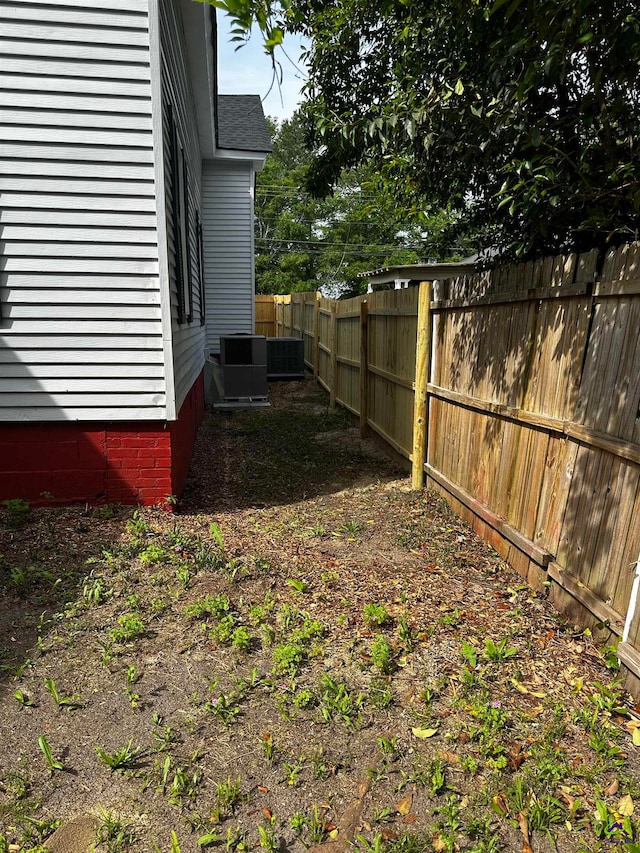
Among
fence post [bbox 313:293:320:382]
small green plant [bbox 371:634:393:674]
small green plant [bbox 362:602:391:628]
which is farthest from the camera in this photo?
fence post [bbox 313:293:320:382]

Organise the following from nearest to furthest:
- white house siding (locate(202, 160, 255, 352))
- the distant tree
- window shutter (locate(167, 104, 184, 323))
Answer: window shutter (locate(167, 104, 184, 323))
white house siding (locate(202, 160, 255, 352))
the distant tree

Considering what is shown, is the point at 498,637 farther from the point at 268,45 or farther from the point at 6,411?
the point at 6,411

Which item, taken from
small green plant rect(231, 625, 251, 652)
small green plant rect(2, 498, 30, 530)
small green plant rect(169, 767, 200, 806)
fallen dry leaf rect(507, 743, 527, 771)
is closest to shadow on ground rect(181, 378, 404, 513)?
small green plant rect(2, 498, 30, 530)

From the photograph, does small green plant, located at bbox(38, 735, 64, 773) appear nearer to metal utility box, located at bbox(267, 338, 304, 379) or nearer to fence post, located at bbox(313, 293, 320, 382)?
fence post, located at bbox(313, 293, 320, 382)

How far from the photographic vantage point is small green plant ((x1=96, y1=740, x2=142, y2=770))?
7.39 feet

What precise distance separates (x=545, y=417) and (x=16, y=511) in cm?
405

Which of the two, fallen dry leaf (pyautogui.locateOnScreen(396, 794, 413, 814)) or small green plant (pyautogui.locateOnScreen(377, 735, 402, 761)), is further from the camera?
small green plant (pyautogui.locateOnScreen(377, 735, 402, 761))

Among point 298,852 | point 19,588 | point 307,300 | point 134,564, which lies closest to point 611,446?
point 298,852

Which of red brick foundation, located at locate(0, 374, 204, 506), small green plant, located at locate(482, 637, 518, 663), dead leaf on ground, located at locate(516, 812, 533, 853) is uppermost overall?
red brick foundation, located at locate(0, 374, 204, 506)

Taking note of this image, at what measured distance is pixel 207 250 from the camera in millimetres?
12117

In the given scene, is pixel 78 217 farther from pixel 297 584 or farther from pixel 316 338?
pixel 316 338

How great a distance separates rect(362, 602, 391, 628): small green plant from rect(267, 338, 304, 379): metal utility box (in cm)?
1135

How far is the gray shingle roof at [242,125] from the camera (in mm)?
11968

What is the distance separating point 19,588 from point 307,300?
12.4 metres
